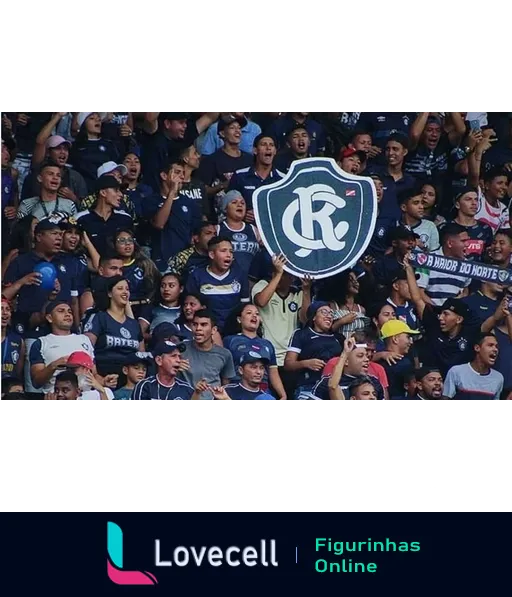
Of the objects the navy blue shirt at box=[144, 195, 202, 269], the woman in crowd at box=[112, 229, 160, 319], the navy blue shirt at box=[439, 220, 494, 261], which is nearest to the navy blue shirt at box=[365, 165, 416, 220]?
the navy blue shirt at box=[439, 220, 494, 261]

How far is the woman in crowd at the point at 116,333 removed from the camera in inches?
328

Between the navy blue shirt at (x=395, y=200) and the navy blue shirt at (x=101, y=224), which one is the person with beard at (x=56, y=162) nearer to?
the navy blue shirt at (x=101, y=224)

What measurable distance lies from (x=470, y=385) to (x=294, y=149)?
1.64 m

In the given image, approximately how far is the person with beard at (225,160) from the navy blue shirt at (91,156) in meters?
0.51

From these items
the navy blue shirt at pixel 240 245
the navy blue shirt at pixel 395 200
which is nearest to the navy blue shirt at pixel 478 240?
the navy blue shirt at pixel 395 200

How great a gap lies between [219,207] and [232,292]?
480mm

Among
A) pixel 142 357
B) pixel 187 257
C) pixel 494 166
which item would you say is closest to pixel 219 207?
pixel 187 257

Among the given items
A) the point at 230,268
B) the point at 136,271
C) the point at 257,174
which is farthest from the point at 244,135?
the point at 136,271

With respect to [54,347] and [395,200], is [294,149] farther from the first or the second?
[54,347]

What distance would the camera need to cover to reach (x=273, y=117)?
8.36 m

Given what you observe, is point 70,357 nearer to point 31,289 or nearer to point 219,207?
point 31,289

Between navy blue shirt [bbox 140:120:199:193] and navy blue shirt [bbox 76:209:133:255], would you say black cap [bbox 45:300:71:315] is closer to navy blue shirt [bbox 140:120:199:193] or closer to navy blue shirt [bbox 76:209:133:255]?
navy blue shirt [bbox 76:209:133:255]

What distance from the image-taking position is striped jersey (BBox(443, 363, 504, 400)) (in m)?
8.38
